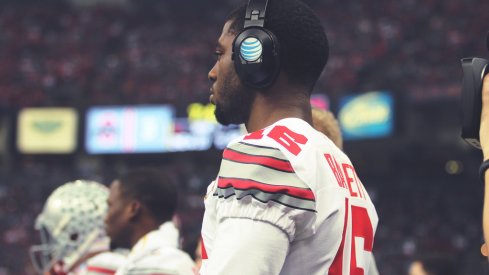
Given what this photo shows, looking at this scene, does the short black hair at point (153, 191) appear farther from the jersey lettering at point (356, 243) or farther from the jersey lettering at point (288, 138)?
the jersey lettering at point (288, 138)

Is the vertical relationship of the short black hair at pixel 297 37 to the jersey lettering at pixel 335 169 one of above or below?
above

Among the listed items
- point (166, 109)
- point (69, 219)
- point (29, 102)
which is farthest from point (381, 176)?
point (69, 219)

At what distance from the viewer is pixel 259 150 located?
4.82ft

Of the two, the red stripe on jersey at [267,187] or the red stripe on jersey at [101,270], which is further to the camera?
the red stripe on jersey at [101,270]

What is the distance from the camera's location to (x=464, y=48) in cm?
1605

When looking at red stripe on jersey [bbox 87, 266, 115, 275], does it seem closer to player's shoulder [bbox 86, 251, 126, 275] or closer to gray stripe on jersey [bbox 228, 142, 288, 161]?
player's shoulder [bbox 86, 251, 126, 275]

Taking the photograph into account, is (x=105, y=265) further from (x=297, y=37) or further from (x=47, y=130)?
(x=47, y=130)

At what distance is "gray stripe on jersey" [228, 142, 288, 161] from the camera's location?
1.46m

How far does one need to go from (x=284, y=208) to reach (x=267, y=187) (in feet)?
0.17

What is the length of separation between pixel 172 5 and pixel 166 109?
24.2 ft

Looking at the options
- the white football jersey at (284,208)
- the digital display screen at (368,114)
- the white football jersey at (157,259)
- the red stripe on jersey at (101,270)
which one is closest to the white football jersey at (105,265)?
the red stripe on jersey at (101,270)

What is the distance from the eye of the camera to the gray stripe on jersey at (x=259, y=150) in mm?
1457

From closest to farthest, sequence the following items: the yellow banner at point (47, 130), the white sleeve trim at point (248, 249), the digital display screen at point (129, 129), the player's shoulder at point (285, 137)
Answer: the white sleeve trim at point (248, 249) < the player's shoulder at point (285, 137) < the digital display screen at point (129, 129) < the yellow banner at point (47, 130)

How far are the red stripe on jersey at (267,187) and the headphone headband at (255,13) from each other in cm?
40
